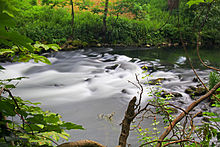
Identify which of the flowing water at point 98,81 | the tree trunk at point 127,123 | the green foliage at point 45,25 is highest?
the tree trunk at point 127,123

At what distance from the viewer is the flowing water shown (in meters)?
4.75

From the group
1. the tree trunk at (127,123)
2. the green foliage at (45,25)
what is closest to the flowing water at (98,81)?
the green foliage at (45,25)

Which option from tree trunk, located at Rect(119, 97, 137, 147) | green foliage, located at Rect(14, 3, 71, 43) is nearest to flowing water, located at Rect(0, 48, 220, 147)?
green foliage, located at Rect(14, 3, 71, 43)

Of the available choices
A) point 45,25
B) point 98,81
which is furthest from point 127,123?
point 45,25

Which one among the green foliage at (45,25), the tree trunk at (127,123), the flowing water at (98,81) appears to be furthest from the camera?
the green foliage at (45,25)

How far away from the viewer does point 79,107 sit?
218 inches

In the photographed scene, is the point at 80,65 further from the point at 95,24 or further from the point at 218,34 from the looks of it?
the point at 218,34

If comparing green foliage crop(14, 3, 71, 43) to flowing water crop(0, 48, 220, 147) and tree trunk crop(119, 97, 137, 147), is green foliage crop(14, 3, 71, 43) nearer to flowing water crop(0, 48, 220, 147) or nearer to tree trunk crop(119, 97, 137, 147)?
flowing water crop(0, 48, 220, 147)

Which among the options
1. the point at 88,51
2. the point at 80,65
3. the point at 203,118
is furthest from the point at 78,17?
the point at 203,118

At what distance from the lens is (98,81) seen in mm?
7574

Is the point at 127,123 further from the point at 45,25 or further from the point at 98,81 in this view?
the point at 45,25

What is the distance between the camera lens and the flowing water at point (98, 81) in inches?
187

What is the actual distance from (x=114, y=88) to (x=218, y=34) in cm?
1026

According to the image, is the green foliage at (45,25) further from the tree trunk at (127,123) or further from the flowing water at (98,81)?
the tree trunk at (127,123)
